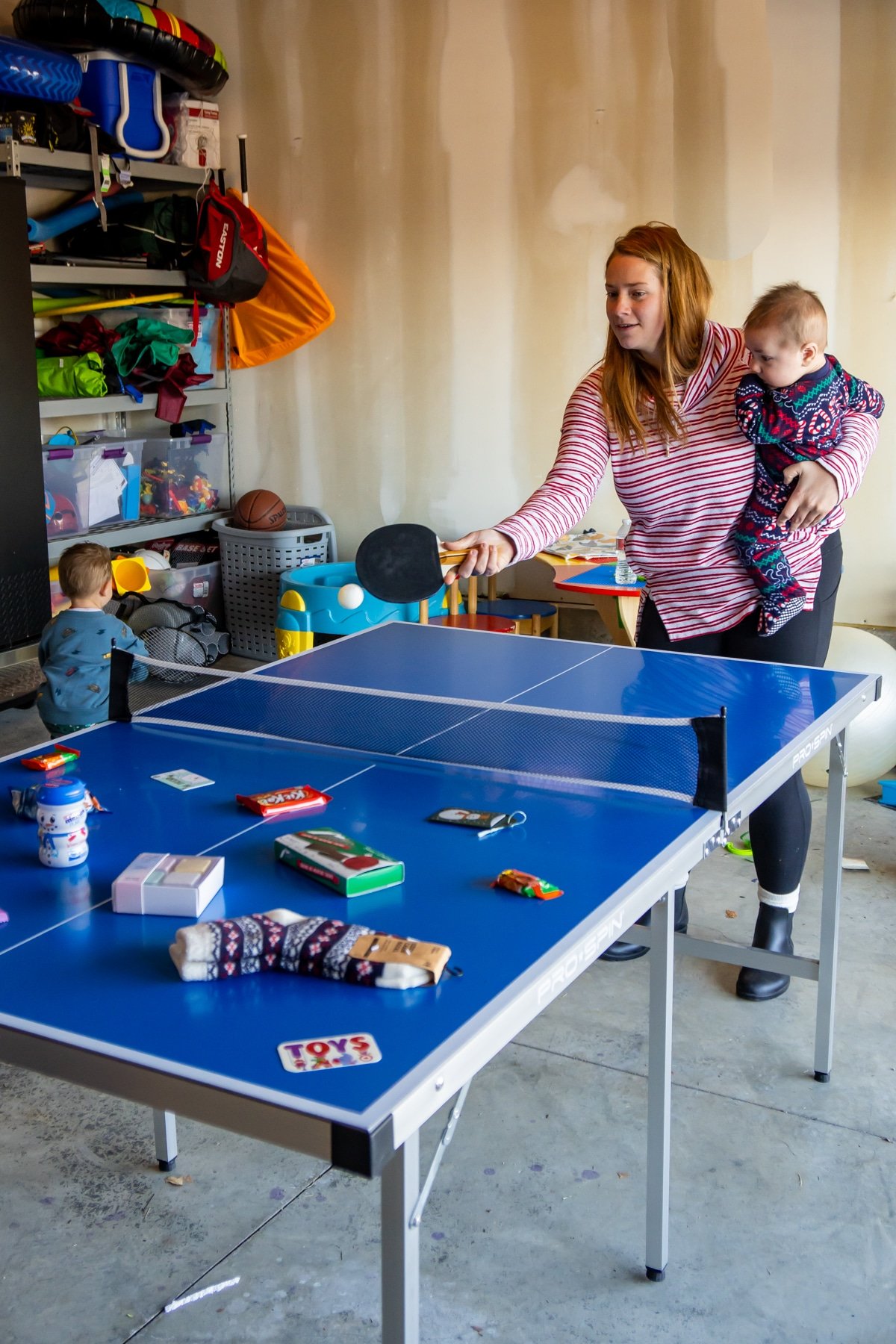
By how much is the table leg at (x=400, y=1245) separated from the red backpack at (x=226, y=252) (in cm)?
495

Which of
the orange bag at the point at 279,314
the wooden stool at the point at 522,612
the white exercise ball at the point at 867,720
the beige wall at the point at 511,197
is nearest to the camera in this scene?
the white exercise ball at the point at 867,720

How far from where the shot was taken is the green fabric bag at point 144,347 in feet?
18.0

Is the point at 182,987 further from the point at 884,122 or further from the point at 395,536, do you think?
the point at 884,122

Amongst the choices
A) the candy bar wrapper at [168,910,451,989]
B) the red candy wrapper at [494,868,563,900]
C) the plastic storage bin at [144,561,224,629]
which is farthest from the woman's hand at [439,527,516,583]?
the plastic storage bin at [144,561,224,629]

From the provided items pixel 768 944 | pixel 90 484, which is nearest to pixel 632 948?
pixel 768 944

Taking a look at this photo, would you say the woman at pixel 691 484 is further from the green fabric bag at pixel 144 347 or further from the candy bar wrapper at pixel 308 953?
the green fabric bag at pixel 144 347

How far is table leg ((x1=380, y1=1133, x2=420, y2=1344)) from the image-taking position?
3.96ft

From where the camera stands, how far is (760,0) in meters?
4.76

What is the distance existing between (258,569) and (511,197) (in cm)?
193

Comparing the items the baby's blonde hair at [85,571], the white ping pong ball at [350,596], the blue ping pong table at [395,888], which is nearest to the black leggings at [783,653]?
the blue ping pong table at [395,888]

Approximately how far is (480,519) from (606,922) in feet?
14.5

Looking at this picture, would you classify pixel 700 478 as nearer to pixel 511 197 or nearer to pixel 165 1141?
pixel 165 1141

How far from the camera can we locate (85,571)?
133 inches

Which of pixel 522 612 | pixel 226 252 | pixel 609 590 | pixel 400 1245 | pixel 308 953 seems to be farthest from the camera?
pixel 226 252
